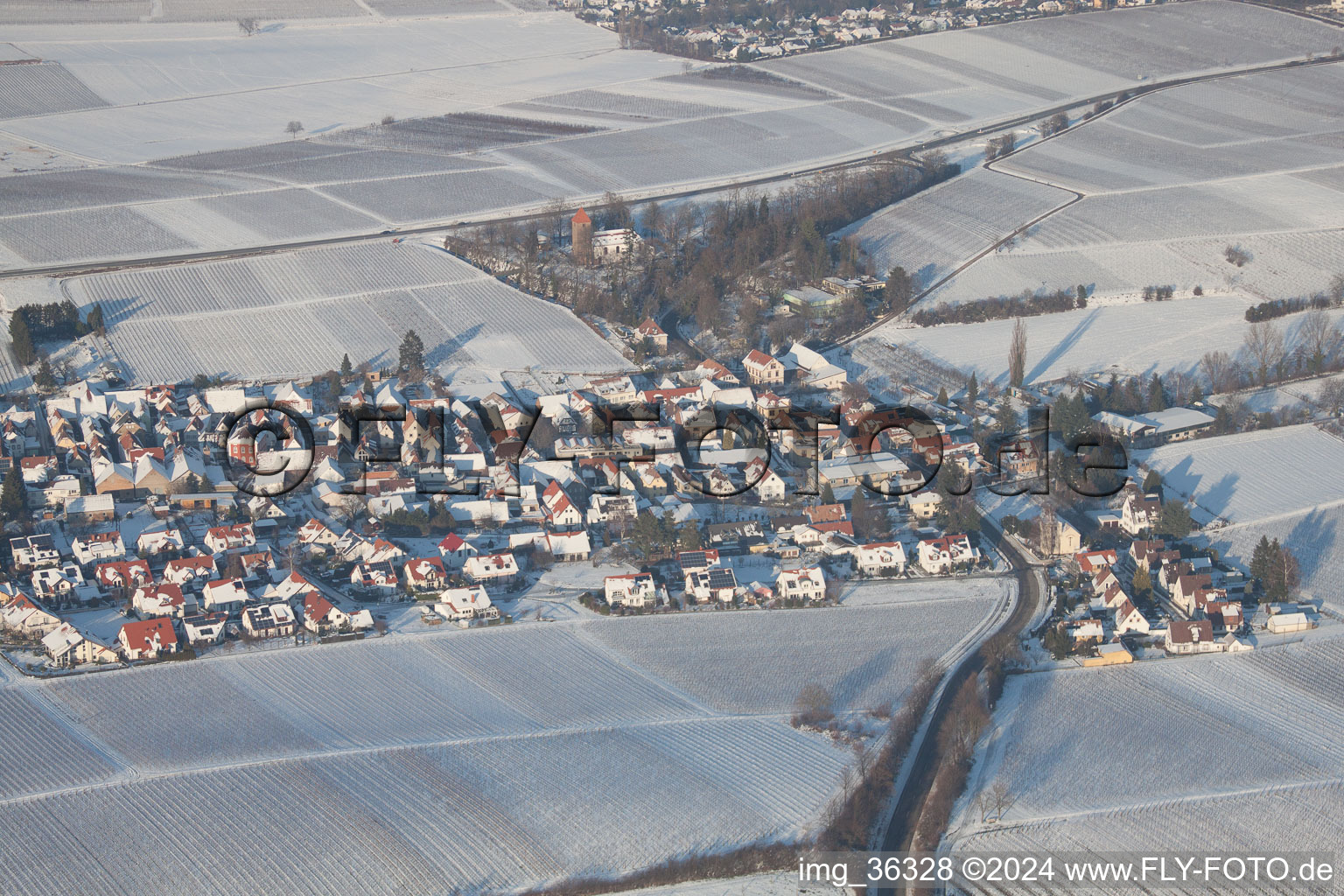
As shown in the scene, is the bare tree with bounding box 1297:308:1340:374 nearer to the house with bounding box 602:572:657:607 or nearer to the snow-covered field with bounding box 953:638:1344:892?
the snow-covered field with bounding box 953:638:1344:892

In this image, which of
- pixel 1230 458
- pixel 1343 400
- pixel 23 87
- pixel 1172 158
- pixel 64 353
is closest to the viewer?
pixel 1230 458

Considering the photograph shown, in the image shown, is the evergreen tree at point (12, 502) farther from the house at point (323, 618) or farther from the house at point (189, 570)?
the house at point (323, 618)

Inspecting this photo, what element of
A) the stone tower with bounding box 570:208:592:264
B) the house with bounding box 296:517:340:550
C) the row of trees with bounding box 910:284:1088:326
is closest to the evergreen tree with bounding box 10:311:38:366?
the house with bounding box 296:517:340:550

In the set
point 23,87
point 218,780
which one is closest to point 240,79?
point 23,87

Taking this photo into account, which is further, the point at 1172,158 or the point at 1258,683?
the point at 1172,158

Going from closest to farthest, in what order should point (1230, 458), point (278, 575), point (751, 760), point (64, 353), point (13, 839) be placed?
1. point (13, 839)
2. point (751, 760)
3. point (278, 575)
4. point (1230, 458)
5. point (64, 353)

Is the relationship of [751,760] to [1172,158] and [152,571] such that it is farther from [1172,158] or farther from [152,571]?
[1172,158]

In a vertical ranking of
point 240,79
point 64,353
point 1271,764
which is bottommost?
point 1271,764
